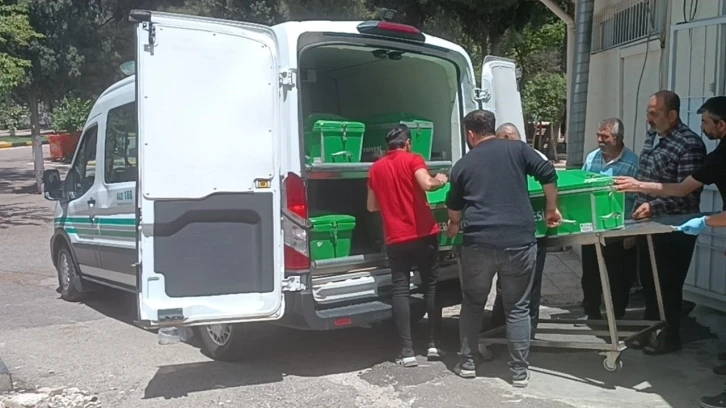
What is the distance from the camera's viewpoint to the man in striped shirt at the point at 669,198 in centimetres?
536

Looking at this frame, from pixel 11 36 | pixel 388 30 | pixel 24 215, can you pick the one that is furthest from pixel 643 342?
pixel 24 215

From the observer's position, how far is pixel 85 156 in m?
7.62

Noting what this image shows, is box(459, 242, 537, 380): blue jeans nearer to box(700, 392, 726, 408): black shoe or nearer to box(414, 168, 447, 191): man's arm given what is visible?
box(414, 168, 447, 191): man's arm

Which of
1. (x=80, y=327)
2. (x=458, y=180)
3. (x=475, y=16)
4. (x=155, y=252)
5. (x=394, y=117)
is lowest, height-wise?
(x=80, y=327)

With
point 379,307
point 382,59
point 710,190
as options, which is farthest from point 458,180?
point 710,190

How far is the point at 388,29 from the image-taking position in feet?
18.3

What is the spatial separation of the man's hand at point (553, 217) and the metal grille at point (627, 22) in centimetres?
372

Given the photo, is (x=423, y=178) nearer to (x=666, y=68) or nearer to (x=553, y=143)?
(x=666, y=68)

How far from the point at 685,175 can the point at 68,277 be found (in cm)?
619

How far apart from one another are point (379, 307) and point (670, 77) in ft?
12.6

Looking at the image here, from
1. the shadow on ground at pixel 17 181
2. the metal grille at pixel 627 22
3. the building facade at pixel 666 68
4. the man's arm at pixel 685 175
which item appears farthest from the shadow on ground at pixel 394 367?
the shadow on ground at pixel 17 181

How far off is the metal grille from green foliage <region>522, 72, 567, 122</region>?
60.5 ft

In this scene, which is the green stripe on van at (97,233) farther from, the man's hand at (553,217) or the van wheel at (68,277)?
the man's hand at (553,217)

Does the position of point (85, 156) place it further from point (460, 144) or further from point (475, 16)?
point (475, 16)
